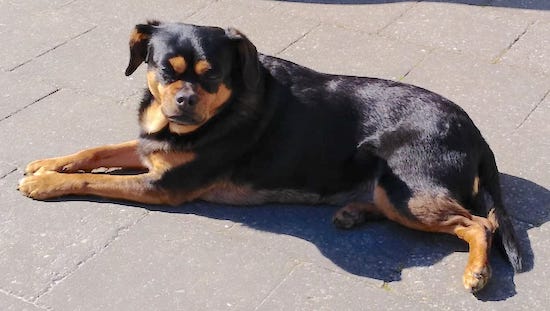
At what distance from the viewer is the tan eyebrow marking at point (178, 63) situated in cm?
429

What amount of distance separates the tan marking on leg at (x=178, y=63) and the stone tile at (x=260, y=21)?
86.2 inches

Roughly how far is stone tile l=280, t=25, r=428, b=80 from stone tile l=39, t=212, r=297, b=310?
215 centimetres

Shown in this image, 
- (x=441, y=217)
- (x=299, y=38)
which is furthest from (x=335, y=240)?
(x=299, y=38)

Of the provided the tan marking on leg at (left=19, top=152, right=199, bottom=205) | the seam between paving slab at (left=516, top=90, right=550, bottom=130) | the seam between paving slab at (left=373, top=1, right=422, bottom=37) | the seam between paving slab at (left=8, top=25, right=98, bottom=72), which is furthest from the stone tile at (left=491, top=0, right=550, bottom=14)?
the tan marking on leg at (left=19, top=152, right=199, bottom=205)

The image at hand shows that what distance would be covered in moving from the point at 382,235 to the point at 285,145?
0.74 m

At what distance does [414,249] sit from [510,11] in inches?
137

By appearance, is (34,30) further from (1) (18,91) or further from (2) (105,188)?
(2) (105,188)

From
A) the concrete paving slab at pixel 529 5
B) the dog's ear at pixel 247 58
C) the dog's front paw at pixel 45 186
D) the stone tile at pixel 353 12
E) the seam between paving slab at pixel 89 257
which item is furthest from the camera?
the concrete paving slab at pixel 529 5

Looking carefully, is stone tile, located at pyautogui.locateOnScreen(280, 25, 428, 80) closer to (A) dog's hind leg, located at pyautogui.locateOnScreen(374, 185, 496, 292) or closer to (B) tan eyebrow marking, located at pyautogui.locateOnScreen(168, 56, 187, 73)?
(A) dog's hind leg, located at pyautogui.locateOnScreen(374, 185, 496, 292)

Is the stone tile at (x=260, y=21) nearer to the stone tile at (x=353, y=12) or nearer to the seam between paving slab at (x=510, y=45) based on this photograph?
the stone tile at (x=353, y=12)

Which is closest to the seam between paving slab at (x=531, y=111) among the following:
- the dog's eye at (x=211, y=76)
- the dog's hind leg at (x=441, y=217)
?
the dog's hind leg at (x=441, y=217)

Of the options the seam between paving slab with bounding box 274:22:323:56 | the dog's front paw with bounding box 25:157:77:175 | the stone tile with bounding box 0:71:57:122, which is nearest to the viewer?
the dog's front paw with bounding box 25:157:77:175

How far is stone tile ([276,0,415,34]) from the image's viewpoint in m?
6.89

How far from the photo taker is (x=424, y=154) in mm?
4379
